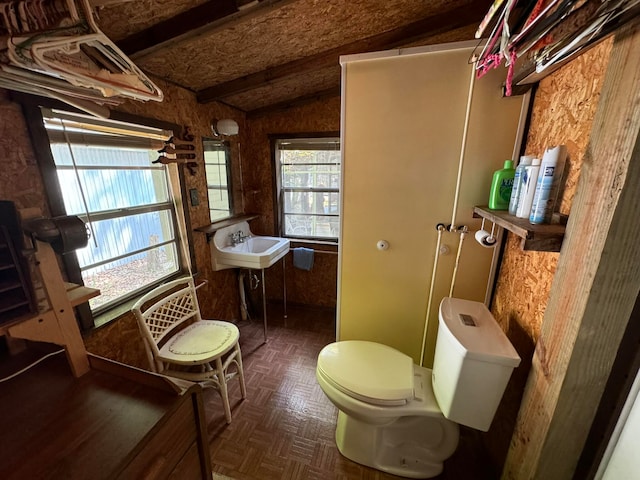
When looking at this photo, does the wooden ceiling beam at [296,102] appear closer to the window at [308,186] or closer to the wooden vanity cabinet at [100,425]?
the window at [308,186]

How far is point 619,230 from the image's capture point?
64 centimetres

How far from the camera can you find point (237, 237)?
2.45m

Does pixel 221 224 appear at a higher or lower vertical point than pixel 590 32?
lower

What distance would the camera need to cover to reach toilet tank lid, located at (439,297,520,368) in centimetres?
93

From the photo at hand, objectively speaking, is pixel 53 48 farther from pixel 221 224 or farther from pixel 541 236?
pixel 221 224

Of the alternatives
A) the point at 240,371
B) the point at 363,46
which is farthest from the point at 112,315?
the point at 363,46

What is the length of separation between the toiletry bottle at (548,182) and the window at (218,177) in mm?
2182

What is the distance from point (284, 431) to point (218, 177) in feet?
6.79

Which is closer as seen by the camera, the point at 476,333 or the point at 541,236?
the point at 541,236

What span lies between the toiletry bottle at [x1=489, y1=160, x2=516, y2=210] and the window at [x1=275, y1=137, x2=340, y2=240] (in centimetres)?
164

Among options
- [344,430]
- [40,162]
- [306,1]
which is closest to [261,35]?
[306,1]

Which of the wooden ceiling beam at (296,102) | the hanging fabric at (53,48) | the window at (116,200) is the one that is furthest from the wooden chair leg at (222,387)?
the wooden ceiling beam at (296,102)

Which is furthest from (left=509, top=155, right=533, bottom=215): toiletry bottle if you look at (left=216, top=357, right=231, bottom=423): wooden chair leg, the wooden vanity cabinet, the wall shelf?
(left=216, top=357, right=231, bottom=423): wooden chair leg

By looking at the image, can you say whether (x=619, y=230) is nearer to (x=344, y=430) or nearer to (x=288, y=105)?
(x=344, y=430)
